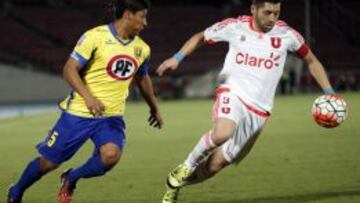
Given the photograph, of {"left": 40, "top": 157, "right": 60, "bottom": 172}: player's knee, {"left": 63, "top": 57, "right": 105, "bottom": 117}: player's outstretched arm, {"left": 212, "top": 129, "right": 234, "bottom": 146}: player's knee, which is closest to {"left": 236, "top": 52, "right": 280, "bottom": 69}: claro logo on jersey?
{"left": 212, "top": 129, "right": 234, "bottom": 146}: player's knee

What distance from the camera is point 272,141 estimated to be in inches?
564

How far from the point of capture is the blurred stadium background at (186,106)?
8758 millimetres

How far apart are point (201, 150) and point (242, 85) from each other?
2.44 feet

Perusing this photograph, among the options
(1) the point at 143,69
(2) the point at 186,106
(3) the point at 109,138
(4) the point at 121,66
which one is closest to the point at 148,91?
(1) the point at 143,69

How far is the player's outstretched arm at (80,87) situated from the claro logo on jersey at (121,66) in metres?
0.28

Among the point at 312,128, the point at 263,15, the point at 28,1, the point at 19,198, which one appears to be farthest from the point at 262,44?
the point at 28,1

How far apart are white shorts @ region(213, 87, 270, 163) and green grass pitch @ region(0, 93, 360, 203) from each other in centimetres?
73

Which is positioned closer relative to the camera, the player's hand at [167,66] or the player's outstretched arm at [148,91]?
the player's hand at [167,66]

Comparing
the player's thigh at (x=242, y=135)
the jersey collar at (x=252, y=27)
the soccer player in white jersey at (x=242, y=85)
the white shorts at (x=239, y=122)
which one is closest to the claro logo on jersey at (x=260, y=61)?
the soccer player in white jersey at (x=242, y=85)

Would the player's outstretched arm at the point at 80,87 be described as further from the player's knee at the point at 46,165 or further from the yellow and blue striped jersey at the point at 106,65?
the player's knee at the point at 46,165

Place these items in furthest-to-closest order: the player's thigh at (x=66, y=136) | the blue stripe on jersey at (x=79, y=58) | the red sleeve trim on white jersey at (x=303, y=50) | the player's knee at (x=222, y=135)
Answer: the red sleeve trim on white jersey at (x=303, y=50), the player's knee at (x=222, y=135), the player's thigh at (x=66, y=136), the blue stripe on jersey at (x=79, y=58)

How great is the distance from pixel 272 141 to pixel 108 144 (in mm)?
7796

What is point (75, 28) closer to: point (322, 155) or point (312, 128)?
point (312, 128)

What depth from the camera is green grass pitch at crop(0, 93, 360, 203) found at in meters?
8.15
